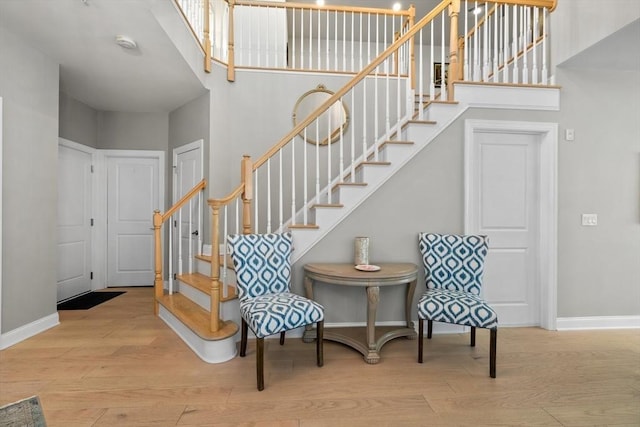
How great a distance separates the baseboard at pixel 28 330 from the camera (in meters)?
2.66

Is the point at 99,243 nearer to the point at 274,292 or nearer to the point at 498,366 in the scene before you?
the point at 274,292

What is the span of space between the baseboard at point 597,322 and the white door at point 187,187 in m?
4.19

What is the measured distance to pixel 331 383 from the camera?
7.02ft

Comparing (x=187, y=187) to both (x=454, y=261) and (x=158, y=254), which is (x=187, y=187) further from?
(x=454, y=261)

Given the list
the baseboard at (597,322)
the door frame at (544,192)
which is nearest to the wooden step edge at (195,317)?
the door frame at (544,192)

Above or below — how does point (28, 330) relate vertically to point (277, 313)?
below

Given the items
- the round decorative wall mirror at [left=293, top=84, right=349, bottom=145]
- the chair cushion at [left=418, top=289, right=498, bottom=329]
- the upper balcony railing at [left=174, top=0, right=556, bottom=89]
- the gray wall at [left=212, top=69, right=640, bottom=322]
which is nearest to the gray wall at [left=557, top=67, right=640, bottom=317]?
the gray wall at [left=212, top=69, right=640, bottom=322]

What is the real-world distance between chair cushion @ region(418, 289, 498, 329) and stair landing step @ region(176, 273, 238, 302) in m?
1.63

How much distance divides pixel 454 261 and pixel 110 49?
3771 millimetres

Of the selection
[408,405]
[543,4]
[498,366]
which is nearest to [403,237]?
[498,366]

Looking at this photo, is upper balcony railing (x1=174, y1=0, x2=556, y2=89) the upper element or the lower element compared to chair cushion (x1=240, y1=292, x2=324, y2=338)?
upper

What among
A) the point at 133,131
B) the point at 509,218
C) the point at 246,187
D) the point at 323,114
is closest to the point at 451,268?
the point at 509,218

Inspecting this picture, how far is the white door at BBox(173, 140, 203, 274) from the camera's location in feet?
13.6

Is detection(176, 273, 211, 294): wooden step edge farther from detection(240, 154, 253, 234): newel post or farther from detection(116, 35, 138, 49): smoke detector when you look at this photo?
detection(116, 35, 138, 49): smoke detector
